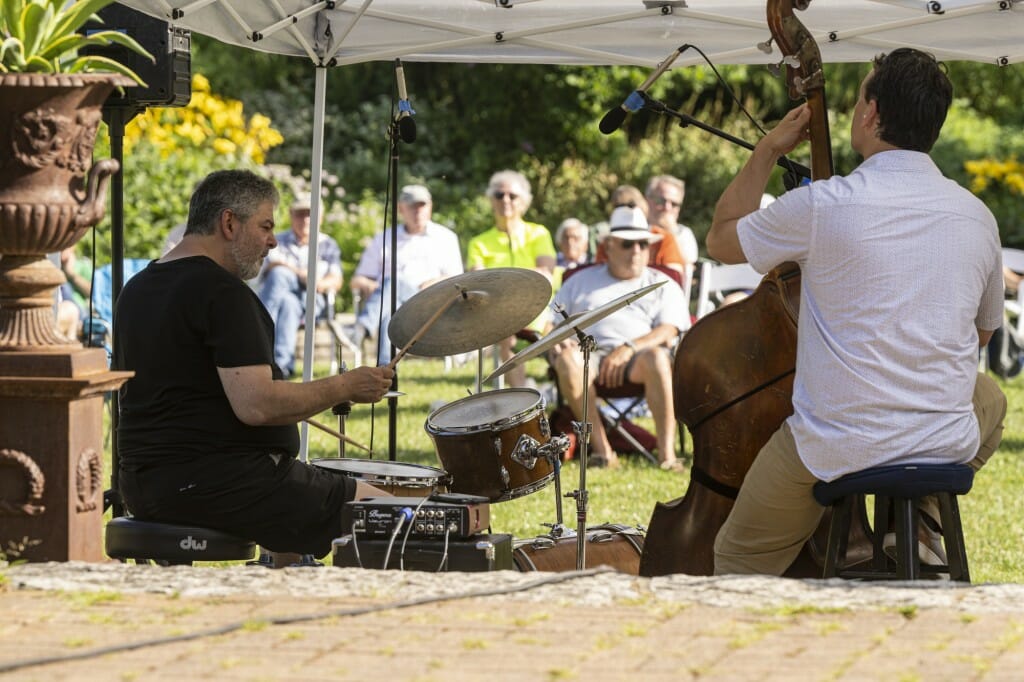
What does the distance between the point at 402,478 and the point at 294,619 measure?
4.88ft

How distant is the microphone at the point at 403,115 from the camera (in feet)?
19.1

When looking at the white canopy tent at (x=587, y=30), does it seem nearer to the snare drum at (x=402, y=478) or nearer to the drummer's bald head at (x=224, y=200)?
the snare drum at (x=402, y=478)

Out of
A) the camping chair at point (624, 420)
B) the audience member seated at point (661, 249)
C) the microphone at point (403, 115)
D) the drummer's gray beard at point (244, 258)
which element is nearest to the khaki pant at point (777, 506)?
the drummer's gray beard at point (244, 258)

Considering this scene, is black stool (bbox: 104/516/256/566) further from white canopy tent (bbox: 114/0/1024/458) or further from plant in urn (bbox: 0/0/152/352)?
white canopy tent (bbox: 114/0/1024/458)

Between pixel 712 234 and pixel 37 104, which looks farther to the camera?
pixel 712 234

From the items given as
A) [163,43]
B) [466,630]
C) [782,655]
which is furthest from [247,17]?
[782,655]

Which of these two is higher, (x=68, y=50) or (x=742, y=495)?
(x=68, y=50)

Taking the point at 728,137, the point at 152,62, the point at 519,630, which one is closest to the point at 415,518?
the point at 519,630

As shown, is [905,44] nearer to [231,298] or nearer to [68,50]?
[231,298]

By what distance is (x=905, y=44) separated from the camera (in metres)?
6.14

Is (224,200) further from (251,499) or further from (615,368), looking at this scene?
(615,368)

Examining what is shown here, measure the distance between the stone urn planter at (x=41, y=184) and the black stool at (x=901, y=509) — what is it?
200 centimetres

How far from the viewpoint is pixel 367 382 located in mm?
4461

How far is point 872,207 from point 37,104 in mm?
2027
